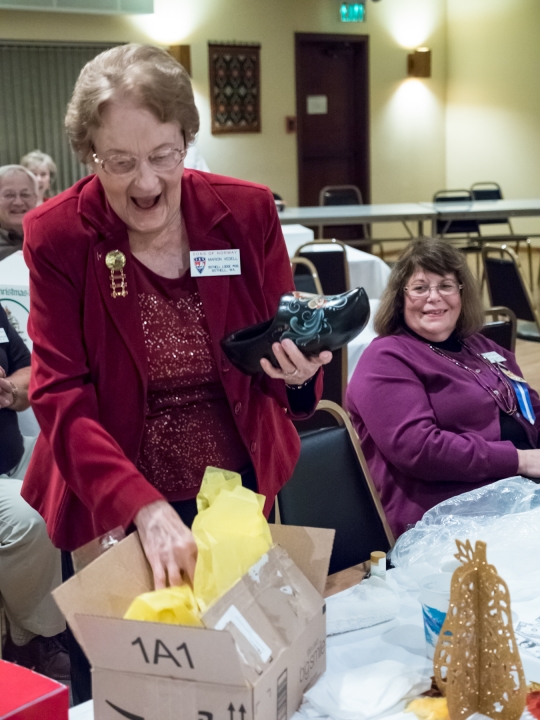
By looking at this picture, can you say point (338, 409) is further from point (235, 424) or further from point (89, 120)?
point (89, 120)

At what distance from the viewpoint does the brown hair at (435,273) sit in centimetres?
235

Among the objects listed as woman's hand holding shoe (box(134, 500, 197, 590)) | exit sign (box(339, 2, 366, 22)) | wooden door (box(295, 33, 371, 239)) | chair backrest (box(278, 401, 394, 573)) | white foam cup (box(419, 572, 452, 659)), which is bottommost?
chair backrest (box(278, 401, 394, 573))

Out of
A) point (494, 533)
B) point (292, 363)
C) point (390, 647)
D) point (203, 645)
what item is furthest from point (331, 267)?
point (203, 645)

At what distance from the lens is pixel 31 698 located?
88 cm

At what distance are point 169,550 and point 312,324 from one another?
0.37m

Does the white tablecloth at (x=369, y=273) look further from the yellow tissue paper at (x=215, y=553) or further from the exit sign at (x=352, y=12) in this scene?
the exit sign at (x=352, y=12)

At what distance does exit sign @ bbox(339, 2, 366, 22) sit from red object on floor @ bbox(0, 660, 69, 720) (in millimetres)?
9569

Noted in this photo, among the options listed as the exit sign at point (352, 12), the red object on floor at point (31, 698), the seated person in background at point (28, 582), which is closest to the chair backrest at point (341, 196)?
the exit sign at point (352, 12)

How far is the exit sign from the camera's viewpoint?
373 inches

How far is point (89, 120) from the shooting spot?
47.6 inches

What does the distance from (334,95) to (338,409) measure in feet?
28.1

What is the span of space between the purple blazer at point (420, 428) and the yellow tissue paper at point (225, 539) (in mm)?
1044

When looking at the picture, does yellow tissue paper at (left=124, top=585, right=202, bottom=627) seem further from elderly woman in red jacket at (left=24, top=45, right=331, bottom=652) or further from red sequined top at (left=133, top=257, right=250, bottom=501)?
red sequined top at (left=133, top=257, right=250, bottom=501)

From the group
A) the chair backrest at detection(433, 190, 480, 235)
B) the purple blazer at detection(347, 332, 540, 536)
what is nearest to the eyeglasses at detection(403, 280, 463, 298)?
the purple blazer at detection(347, 332, 540, 536)
